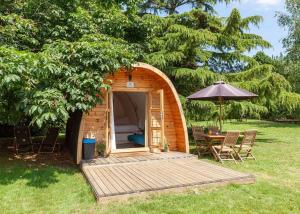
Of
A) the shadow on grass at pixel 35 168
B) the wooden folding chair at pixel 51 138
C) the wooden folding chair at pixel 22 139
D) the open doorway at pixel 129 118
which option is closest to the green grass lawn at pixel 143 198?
the shadow on grass at pixel 35 168

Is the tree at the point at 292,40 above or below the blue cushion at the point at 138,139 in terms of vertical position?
above

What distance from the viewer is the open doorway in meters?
10.6

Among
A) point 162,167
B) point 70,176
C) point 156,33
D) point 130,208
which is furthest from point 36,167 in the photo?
point 156,33

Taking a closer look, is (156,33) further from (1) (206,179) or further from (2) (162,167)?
(1) (206,179)

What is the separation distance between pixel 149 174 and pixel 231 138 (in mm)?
2839

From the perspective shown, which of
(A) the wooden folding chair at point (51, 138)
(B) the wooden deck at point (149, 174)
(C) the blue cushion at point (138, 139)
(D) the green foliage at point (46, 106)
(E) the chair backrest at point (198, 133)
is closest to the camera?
(B) the wooden deck at point (149, 174)

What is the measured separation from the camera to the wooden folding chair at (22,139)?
8.91 m

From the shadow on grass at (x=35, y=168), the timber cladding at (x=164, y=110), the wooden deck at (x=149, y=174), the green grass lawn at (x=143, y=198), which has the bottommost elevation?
the green grass lawn at (x=143, y=198)

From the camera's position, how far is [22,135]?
9.07 meters

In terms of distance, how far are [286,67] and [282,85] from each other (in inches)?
477

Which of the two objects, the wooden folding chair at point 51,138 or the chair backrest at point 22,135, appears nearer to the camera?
the chair backrest at point 22,135

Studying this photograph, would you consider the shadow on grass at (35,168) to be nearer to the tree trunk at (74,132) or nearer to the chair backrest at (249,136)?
the tree trunk at (74,132)

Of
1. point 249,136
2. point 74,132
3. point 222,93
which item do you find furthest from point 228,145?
point 74,132

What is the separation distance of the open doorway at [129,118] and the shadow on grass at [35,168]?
2.56m
